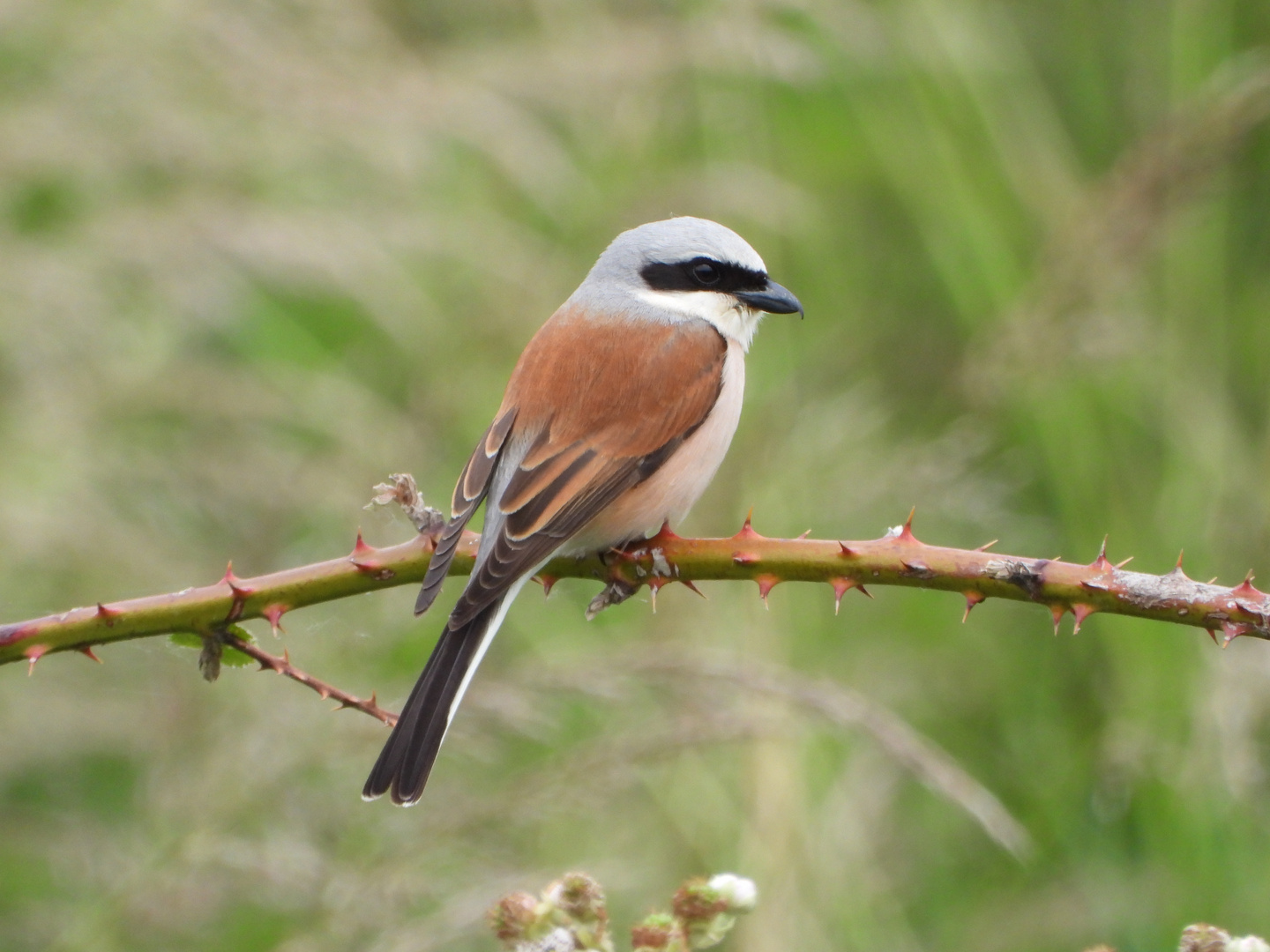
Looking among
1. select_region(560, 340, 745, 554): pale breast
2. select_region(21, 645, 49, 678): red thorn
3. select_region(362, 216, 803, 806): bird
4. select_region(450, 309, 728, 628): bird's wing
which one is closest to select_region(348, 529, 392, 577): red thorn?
select_region(362, 216, 803, 806): bird

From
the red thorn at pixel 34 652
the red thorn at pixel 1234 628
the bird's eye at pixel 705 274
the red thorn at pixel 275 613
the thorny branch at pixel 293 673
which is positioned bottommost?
the red thorn at pixel 34 652

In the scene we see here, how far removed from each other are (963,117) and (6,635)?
3.24 metres

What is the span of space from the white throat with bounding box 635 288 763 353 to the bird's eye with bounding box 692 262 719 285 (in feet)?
0.09

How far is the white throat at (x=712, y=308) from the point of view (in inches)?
132

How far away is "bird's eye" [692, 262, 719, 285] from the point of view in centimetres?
338

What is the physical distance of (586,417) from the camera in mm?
2926

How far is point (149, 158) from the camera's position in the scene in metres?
4.21

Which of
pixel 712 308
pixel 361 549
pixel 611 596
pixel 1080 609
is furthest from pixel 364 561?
pixel 712 308

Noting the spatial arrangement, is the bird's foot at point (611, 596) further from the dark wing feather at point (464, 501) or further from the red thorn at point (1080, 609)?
the red thorn at point (1080, 609)

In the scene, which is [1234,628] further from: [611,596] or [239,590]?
[239,590]

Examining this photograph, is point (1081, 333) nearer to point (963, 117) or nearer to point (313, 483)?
point (963, 117)

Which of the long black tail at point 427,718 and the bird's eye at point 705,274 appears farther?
the bird's eye at point 705,274

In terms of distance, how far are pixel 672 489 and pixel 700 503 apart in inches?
44.9

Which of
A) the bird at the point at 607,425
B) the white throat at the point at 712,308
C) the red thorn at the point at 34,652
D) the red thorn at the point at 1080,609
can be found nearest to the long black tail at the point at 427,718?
the bird at the point at 607,425
